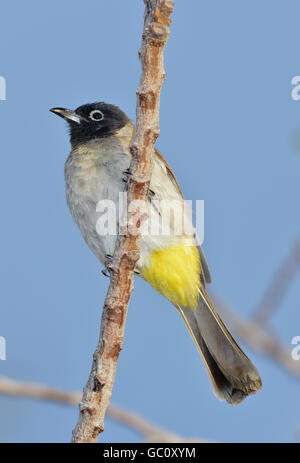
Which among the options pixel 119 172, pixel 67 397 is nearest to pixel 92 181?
pixel 119 172

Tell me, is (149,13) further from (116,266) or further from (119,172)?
(119,172)

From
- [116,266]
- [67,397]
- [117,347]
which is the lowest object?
[67,397]

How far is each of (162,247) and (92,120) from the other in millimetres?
1278

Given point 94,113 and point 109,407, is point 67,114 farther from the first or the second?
point 109,407

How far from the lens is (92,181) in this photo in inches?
187

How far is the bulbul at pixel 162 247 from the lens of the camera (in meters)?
4.55

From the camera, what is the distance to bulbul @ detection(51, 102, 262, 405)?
4.55 meters

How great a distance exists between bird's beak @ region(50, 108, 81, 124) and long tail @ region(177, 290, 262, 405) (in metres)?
1.68

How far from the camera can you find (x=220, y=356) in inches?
188

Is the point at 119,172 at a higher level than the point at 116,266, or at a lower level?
higher

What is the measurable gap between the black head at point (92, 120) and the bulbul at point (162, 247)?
0.01m

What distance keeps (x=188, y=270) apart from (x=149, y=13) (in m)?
2.37

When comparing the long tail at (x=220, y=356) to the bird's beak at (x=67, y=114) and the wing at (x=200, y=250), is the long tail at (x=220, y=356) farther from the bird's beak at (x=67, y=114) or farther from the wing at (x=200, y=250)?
the bird's beak at (x=67, y=114)
